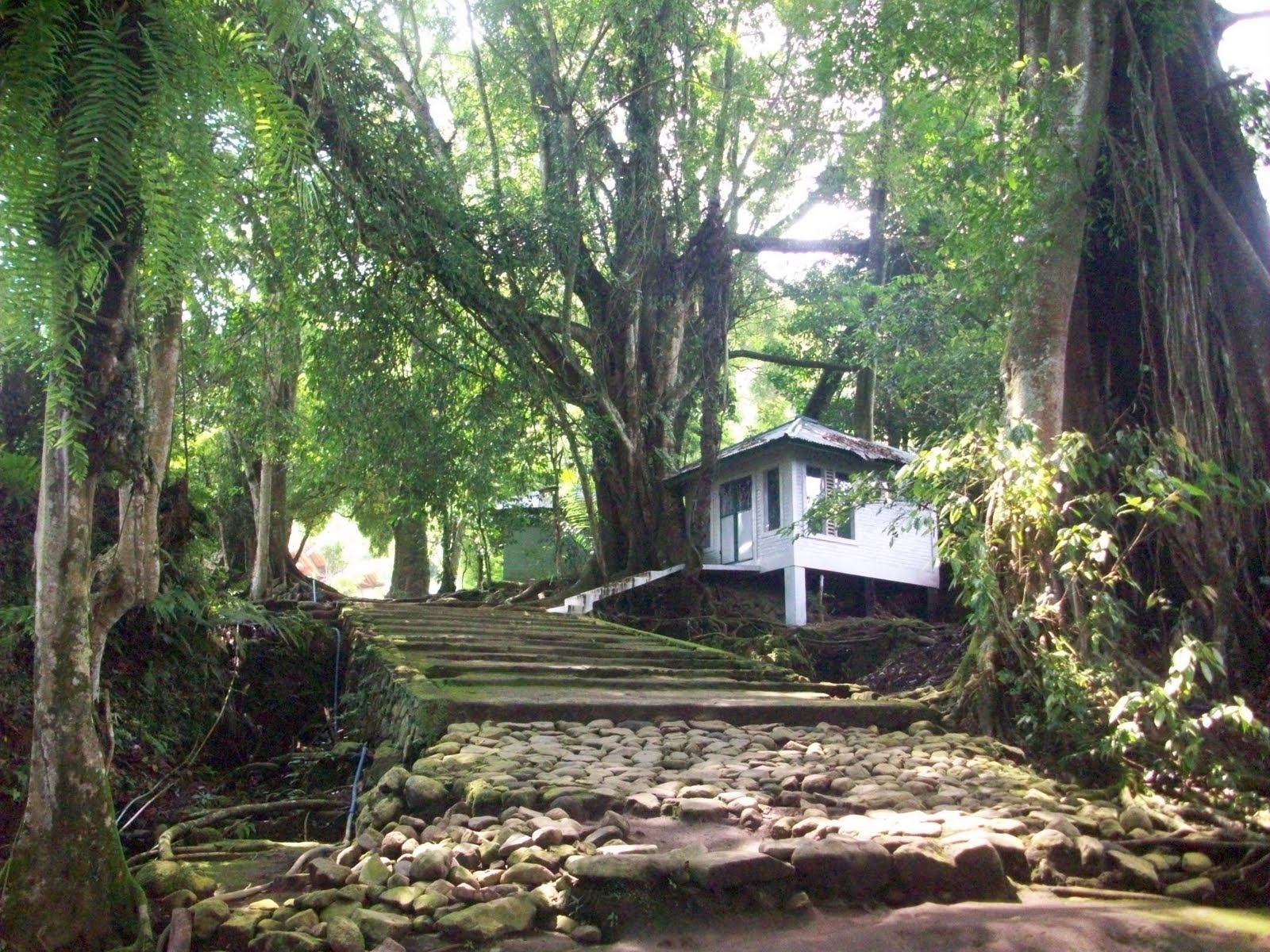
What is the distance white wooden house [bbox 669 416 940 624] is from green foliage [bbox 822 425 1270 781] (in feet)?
30.8

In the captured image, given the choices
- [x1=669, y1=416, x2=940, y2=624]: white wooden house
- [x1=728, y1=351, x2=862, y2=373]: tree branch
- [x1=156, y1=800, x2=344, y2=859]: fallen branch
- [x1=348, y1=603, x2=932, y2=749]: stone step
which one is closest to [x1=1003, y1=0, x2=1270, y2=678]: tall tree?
[x1=348, y1=603, x2=932, y2=749]: stone step

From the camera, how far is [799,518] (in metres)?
16.1

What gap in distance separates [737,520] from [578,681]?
38.5ft

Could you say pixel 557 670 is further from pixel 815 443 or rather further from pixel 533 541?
pixel 533 541

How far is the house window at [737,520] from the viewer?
1806cm

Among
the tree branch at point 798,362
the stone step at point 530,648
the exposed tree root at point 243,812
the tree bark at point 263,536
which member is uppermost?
the tree branch at point 798,362

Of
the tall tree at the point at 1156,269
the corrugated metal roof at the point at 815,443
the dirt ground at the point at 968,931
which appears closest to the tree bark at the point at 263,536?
the corrugated metal roof at the point at 815,443

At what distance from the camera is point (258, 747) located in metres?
8.82

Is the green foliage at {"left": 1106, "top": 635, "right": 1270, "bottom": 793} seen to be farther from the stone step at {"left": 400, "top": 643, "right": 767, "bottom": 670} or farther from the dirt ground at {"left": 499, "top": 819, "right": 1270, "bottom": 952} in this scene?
the stone step at {"left": 400, "top": 643, "right": 767, "bottom": 670}

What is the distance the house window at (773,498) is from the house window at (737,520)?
51 cm

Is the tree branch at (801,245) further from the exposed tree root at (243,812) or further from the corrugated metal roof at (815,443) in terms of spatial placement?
the exposed tree root at (243,812)

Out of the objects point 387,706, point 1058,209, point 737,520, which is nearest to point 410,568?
point 737,520

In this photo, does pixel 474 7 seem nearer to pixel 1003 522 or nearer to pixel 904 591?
pixel 1003 522

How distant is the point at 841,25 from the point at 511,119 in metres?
7.03
